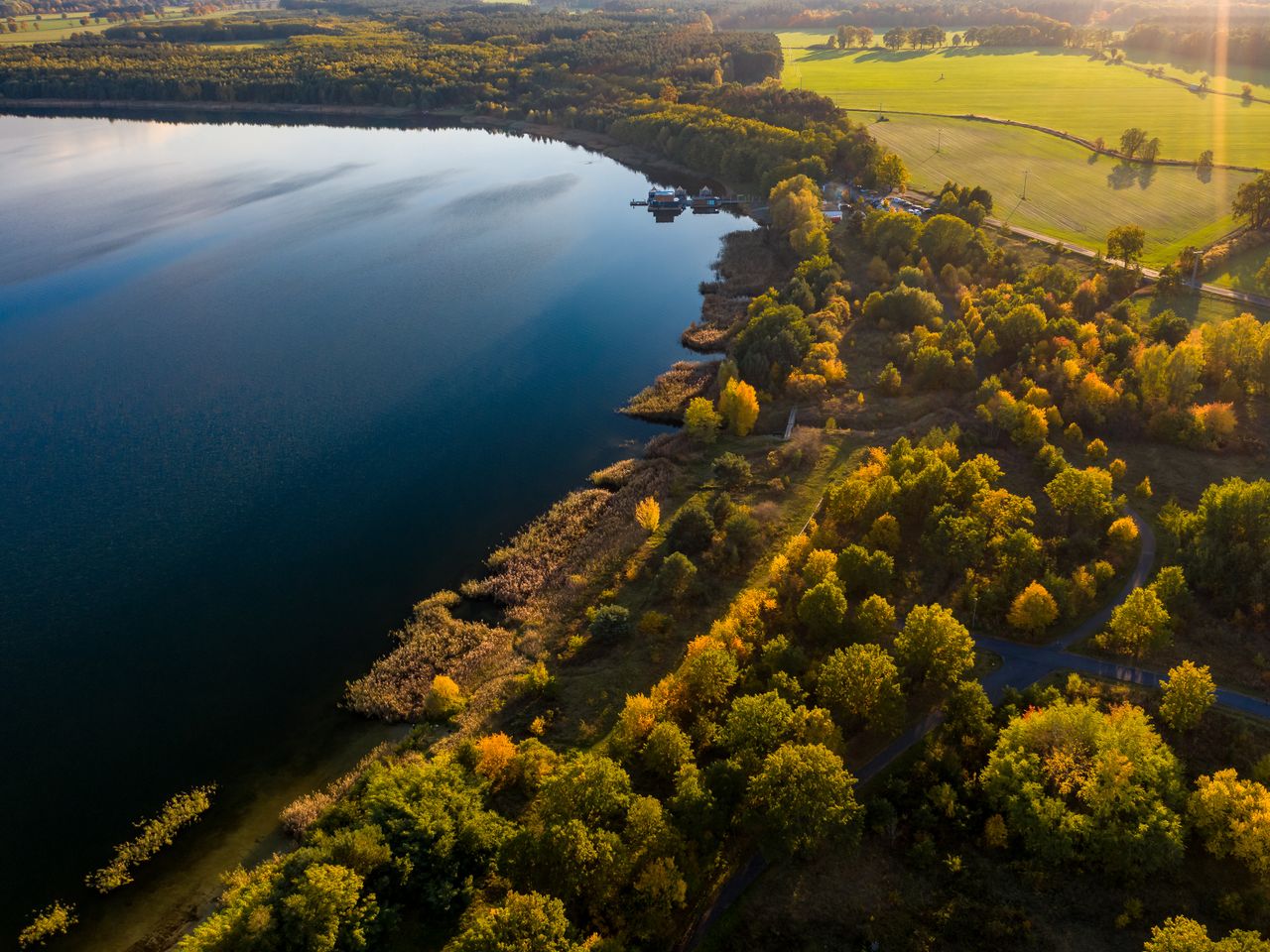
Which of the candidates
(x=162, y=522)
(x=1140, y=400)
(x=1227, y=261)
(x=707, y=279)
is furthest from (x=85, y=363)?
(x=1227, y=261)

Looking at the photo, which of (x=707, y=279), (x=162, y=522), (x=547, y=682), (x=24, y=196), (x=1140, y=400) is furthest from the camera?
(x=24, y=196)

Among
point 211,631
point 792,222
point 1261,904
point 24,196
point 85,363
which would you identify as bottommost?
point 1261,904

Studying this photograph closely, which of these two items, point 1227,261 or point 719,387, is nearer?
point 719,387

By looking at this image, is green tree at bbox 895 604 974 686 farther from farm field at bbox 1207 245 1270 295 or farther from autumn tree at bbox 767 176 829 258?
farm field at bbox 1207 245 1270 295

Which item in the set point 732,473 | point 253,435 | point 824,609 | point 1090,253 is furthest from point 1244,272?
point 253,435

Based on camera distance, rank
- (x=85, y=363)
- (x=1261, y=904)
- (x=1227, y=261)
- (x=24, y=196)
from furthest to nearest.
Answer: (x=24, y=196) < (x=1227, y=261) < (x=85, y=363) < (x=1261, y=904)

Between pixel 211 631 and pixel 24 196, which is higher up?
pixel 24 196

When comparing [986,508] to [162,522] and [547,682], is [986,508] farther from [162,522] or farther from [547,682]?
[162,522]

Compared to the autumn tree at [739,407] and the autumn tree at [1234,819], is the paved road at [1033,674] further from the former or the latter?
the autumn tree at [739,407]

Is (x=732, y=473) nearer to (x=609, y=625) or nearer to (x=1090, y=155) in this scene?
(x=609, y=625)
